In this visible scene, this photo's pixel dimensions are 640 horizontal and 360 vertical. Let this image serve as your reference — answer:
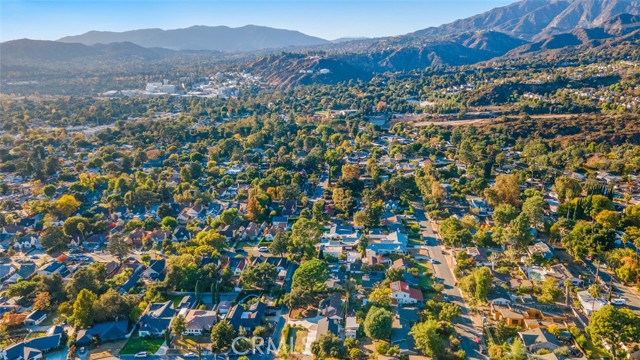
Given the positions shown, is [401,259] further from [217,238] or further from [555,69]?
[555,69]

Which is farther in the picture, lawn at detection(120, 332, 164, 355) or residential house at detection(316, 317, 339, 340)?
residential house at detection(316, 317, 339, 340)

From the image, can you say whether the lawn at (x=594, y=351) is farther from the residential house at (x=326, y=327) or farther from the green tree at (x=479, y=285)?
the residential house at (x=326, y=327)

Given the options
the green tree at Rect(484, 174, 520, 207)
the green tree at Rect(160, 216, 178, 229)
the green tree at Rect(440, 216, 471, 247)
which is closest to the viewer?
the green tree at Rect(440, 216, 471, 247)

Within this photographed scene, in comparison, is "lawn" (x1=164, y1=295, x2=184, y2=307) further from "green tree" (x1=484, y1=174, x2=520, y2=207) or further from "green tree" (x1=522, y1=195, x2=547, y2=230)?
"green tree" (x1=484, y1=174, x2=520, y2=207)

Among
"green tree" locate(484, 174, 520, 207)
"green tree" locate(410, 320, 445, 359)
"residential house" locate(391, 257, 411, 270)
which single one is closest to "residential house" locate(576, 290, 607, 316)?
"green tree" locate(410, 320, 445, 359)

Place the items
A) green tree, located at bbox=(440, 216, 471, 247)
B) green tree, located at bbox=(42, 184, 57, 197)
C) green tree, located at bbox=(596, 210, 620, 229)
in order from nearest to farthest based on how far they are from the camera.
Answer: green tree, located at bbox=(440, 216, 471, 247) < green tree, located at bbox=(596, 210, 620, 229) < green tree, located at bbox=(42, 184, 57, 197)

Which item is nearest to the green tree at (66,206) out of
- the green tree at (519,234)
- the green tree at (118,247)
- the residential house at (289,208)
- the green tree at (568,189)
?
the green tree at (118,247)
